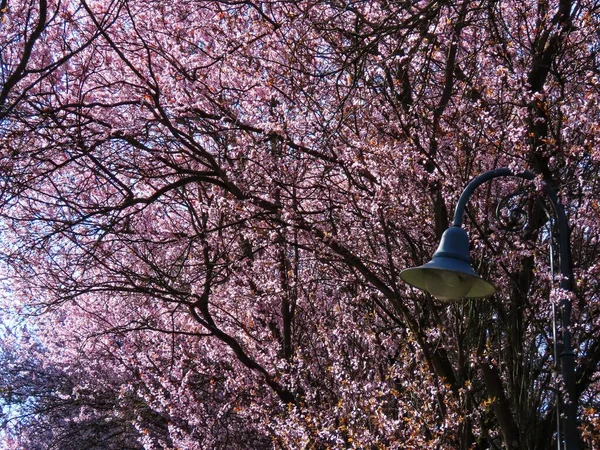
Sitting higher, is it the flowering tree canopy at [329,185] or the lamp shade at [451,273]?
the flowering tree canopy at [329,185]

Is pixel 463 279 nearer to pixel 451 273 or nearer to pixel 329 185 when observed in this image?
pixel 451 273

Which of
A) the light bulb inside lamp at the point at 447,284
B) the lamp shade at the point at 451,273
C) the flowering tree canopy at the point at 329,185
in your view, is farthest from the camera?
the flowering tree canopy at the point at 329,185

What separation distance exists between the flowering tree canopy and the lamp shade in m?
0.91

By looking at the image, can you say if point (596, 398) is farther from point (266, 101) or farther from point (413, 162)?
point (266, 101)

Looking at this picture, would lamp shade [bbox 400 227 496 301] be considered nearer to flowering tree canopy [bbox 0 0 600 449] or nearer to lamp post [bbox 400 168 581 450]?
lamp post [bbox 400 168 581 450]

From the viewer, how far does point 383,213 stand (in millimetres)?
8977

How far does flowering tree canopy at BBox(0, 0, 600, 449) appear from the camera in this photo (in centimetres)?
816

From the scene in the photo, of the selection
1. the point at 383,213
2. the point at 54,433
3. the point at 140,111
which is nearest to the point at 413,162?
the point at 383,213

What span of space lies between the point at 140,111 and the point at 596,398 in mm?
6471

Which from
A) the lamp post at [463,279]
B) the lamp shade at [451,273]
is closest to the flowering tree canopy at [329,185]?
the lamp post at [463,279]

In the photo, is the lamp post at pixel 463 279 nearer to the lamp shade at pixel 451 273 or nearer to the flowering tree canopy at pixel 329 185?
the lamp shade at pixel 451 273

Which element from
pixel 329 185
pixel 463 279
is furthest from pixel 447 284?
pixel 329 185

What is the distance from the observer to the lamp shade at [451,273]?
5.23 metres

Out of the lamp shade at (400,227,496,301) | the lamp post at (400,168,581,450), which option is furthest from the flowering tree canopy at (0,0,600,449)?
the lamp shade at (400,227,496,301)
